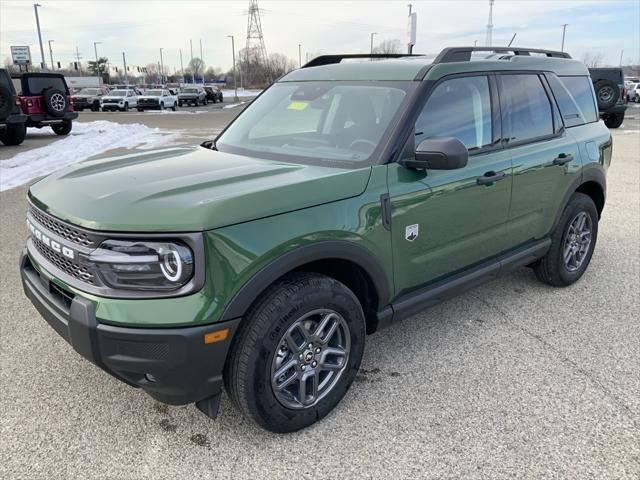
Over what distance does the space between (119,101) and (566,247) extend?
111ft

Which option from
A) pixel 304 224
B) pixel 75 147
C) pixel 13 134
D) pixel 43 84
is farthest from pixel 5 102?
pixel 304 224

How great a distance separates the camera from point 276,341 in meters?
2.49

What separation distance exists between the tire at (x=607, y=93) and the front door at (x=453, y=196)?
1606 centimetres

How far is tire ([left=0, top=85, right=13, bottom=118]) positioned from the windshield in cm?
1156

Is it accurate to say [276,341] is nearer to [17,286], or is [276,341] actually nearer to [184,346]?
[184,346]

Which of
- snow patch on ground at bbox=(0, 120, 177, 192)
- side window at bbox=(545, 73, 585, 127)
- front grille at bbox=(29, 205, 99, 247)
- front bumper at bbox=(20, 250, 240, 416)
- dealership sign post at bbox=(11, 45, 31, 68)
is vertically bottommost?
snow patch on ground at bbox=(0, 120, 177, 192)

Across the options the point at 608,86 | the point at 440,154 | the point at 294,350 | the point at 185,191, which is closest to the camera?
the point at 185,191

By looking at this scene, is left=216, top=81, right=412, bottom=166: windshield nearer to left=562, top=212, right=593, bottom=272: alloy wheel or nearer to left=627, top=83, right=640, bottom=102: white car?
left=562, top=212, right=593, bottom=272: alloy wheel

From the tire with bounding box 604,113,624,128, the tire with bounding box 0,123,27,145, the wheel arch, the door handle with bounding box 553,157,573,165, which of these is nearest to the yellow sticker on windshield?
the wheel arch

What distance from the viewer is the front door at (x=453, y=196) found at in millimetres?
2982

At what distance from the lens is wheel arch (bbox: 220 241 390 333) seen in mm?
2330

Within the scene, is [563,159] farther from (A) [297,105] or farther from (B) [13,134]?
(B) [13,134]

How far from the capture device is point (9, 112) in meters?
13.1

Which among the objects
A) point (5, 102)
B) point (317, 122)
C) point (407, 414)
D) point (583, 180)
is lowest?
point (407, 414)
